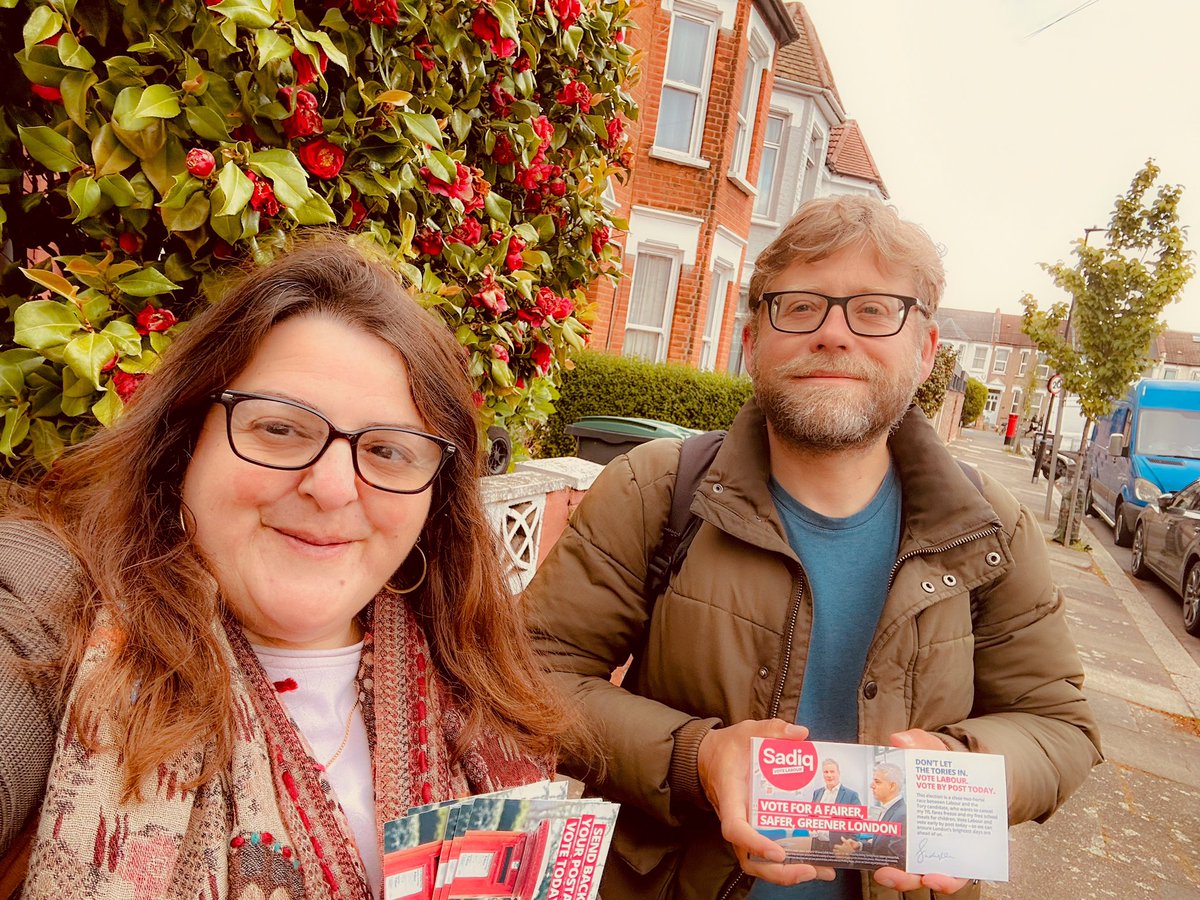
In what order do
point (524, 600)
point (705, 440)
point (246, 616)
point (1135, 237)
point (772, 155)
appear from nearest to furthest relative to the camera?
point (246, 616) < point (524, 600) < point (705, 440) < point (1135, 237) < point (772, 155)

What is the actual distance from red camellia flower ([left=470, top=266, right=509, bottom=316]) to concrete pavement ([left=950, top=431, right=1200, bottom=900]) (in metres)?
3.36

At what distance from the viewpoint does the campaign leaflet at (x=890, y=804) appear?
144 cm

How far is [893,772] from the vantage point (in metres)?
1.45

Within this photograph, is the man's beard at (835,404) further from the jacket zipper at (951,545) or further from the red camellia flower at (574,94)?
the red camellia flower at (574,94)

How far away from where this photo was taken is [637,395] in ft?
29.9

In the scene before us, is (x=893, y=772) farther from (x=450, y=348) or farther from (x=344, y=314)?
(x=344, y=314)

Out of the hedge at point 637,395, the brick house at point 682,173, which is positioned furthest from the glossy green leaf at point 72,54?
the brick house at point 682,173

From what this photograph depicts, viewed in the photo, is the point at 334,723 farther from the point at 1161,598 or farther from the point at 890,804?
the point at 1161,598

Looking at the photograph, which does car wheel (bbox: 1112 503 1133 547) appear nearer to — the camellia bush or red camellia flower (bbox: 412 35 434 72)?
the camellia bush

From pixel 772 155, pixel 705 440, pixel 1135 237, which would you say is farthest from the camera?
pixel 772 155

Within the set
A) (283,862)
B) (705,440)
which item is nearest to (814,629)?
(705,440)

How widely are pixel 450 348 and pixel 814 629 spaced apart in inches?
40.8

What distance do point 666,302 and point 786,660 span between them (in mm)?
10502
